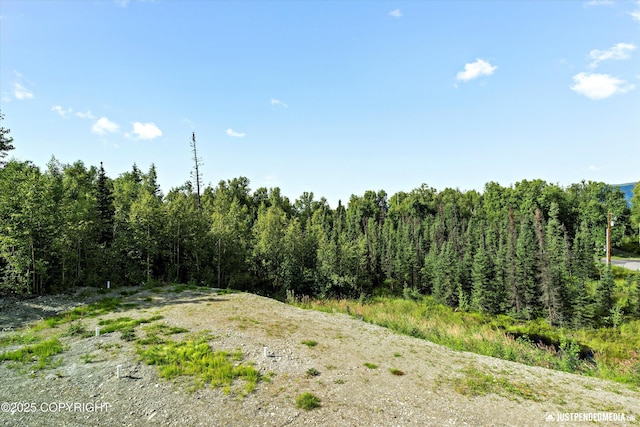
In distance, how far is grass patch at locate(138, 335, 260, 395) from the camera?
10.5m

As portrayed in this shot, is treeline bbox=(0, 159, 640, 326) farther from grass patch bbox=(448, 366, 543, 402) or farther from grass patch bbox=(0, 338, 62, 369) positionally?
grass patch bbox=(448, 366, 543, 402)

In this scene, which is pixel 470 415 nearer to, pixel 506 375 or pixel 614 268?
pixel 506 375

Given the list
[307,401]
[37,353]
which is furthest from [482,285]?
[37,353]

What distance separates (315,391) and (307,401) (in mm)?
850

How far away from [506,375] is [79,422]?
14.1m

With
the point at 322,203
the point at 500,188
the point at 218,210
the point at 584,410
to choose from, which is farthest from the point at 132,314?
the point at 500,188

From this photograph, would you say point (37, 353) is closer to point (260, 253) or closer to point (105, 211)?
point (105, 211)

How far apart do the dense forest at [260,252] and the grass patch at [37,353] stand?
1124 centimetres

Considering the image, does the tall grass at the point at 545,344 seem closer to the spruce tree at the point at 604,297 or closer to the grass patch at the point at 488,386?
the spruce tree at the point at 604,297

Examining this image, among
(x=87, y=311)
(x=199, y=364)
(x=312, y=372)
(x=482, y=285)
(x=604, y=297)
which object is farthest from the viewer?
(x=482, y=285)

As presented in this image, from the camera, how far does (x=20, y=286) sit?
21.2m

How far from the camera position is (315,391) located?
10.1 metres

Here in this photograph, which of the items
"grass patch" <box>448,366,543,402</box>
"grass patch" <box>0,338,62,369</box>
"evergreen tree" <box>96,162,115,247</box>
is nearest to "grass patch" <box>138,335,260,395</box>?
"grass patch" <box>0,338,62,369</box>

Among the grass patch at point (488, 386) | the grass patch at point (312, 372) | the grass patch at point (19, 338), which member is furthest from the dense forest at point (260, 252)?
the grass patch at point (488, 386)
